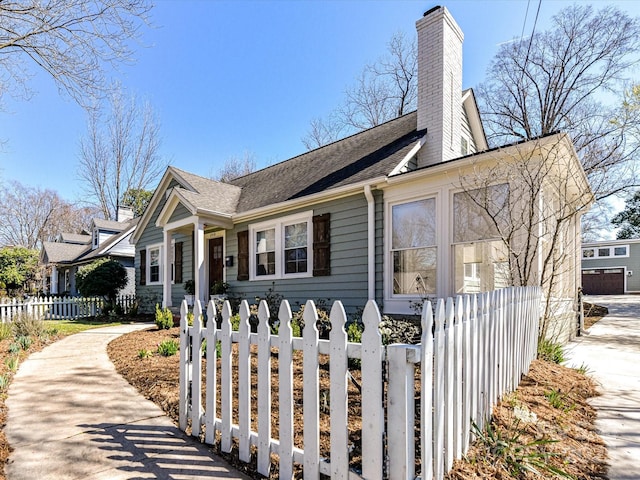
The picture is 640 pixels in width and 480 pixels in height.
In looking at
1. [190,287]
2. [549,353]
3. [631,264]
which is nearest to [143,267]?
[190,287]

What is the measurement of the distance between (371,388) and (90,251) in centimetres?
2338

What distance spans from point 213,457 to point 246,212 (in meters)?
7.68

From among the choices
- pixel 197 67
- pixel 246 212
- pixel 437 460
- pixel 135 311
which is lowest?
pixel 135 311

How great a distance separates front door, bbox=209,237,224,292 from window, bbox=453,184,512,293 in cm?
705

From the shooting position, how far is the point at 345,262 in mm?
7793

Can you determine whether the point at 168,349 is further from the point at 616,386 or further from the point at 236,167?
the point at 236,167

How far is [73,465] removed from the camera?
2.42 meters

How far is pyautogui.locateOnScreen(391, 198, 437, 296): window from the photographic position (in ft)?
22.4

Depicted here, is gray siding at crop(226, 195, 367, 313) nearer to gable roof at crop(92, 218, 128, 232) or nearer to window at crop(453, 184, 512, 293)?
window at crop(453, 184, 512, 293)

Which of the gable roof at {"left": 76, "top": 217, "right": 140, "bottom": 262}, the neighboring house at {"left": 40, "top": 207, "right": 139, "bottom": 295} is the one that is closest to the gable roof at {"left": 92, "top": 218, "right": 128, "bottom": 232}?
the neighboring house at {"left": 40, "top": 207, "right": 139, "bottom": 295}

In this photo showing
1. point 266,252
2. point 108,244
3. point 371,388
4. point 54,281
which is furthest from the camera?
point 54,281

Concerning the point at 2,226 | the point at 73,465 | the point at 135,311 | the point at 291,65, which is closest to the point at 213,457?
the point at 73,465

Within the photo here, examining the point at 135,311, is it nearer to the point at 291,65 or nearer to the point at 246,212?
the point at 246,212

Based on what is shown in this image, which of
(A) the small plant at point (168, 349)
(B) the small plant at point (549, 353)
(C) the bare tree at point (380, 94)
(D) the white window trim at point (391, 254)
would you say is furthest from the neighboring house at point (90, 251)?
(B) the small plant at point (549, 353)
